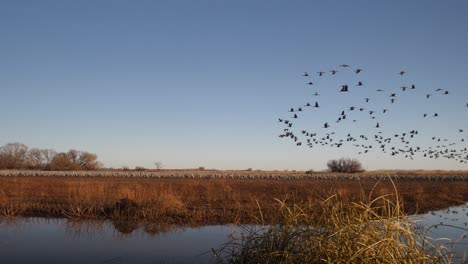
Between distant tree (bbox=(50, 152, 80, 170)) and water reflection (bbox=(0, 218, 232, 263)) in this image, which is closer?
water reflection (bbox=(0, 218, 232, 263))

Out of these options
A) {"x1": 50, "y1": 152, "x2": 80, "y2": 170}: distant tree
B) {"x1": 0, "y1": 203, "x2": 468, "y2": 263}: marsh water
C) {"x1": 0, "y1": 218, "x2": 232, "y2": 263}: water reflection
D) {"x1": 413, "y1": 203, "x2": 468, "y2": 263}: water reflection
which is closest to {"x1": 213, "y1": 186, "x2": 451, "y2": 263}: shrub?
{"x1": 0, "y1": 203, "x2": 468, "y2": 263}: marsh water

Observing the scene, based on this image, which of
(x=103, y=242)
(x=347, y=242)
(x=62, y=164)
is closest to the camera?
(x=347, y=242)

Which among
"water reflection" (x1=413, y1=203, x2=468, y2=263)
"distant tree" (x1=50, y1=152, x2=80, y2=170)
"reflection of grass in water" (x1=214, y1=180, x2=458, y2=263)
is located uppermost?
"distant tree" (x1=50, y1=152, x2=80, y2=170)

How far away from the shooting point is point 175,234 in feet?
54.4

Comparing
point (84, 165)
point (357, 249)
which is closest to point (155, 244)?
point (357, 249)

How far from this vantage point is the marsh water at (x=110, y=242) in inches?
498

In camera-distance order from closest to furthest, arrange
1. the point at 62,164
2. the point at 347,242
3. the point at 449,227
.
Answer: the point at 347,242, the point at 449,227, the point at 62,164

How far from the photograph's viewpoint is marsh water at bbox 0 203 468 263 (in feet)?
41.5

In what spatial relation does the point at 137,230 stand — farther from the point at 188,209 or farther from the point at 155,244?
the point at 188,209

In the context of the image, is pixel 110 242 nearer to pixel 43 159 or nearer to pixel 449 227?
pixel 449 227

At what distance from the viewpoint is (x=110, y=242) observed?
1473cm

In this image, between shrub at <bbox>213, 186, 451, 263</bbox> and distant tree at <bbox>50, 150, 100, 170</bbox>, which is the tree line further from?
shrub at <bbox>213, 186, 451, 263</bbox>

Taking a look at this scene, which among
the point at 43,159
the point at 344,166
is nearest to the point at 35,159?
the point at 43,159

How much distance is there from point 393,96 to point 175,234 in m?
11.5
